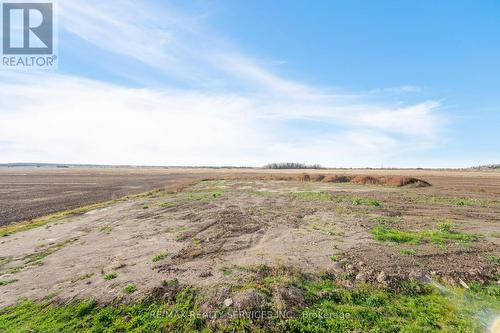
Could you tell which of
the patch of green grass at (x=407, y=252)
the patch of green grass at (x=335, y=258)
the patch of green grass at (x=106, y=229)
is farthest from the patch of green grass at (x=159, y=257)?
the patch of green grass at (x=407, y=252)

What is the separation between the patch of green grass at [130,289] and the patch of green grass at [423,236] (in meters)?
10.7

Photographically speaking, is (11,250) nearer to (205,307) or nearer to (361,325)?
(205,307)

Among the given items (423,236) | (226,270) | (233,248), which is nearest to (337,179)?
(423,236)

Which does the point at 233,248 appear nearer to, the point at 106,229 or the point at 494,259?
the point at 106,229

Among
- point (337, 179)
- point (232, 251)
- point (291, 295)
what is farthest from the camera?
point (337, 179)

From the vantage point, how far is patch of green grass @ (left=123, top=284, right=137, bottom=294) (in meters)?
8.09

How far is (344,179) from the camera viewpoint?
5622 centimetres

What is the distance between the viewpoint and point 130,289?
8188 mm

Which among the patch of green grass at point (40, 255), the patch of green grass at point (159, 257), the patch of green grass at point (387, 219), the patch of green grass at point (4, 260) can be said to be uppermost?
the patch of green grass at point (387, 219)

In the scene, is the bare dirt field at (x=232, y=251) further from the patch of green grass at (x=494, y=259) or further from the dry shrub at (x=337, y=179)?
the dry shrub at (x=337, y=179)

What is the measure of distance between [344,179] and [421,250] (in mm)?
46496

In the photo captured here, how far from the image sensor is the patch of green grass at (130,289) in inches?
318

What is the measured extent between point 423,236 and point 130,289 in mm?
13328

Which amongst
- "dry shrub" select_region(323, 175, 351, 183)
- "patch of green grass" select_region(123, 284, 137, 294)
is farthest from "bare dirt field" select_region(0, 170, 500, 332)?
"dry shrub" select_region(323, 175, 351, 183)
